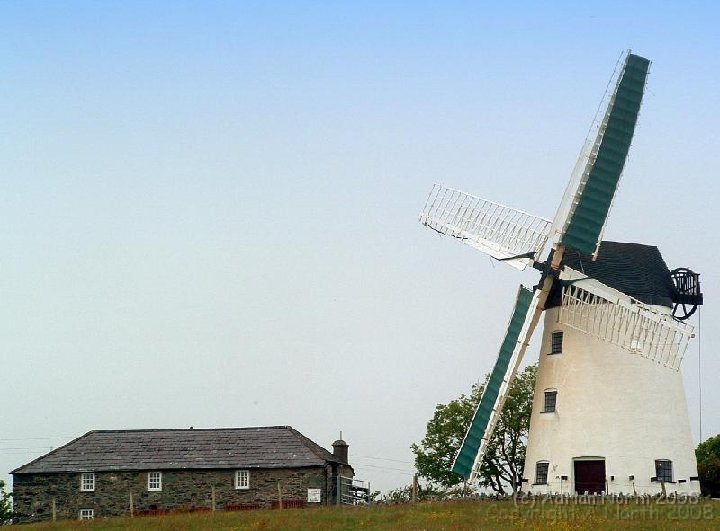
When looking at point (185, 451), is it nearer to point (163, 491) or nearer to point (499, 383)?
point (163, 491)

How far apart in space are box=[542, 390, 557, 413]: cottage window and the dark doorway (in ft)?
7.99

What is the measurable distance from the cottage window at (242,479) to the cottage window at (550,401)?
1398cm

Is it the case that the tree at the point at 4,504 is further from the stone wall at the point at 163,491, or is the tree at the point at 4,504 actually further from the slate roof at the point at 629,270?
the slate roof at the point at 629,270

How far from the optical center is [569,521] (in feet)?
107

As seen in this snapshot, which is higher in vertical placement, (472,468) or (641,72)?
(641,72)

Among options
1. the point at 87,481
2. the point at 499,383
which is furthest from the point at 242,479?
the point at 499,383

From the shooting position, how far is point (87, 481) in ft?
163

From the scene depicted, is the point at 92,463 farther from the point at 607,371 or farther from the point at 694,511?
the point at 694,511

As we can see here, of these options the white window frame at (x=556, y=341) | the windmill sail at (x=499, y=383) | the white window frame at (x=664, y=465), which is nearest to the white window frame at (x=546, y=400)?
the white window frame at (x=556, y=341)

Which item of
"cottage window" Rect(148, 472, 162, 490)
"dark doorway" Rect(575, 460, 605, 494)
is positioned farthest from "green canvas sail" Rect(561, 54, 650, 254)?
"cottage window" Rect(148, 472, 162, 490)

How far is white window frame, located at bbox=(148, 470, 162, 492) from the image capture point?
49156mm

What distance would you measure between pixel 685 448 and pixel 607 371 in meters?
3.94

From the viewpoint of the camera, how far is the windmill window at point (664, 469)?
3994 centimetres

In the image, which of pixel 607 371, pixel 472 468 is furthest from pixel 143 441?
pixel 607 371
